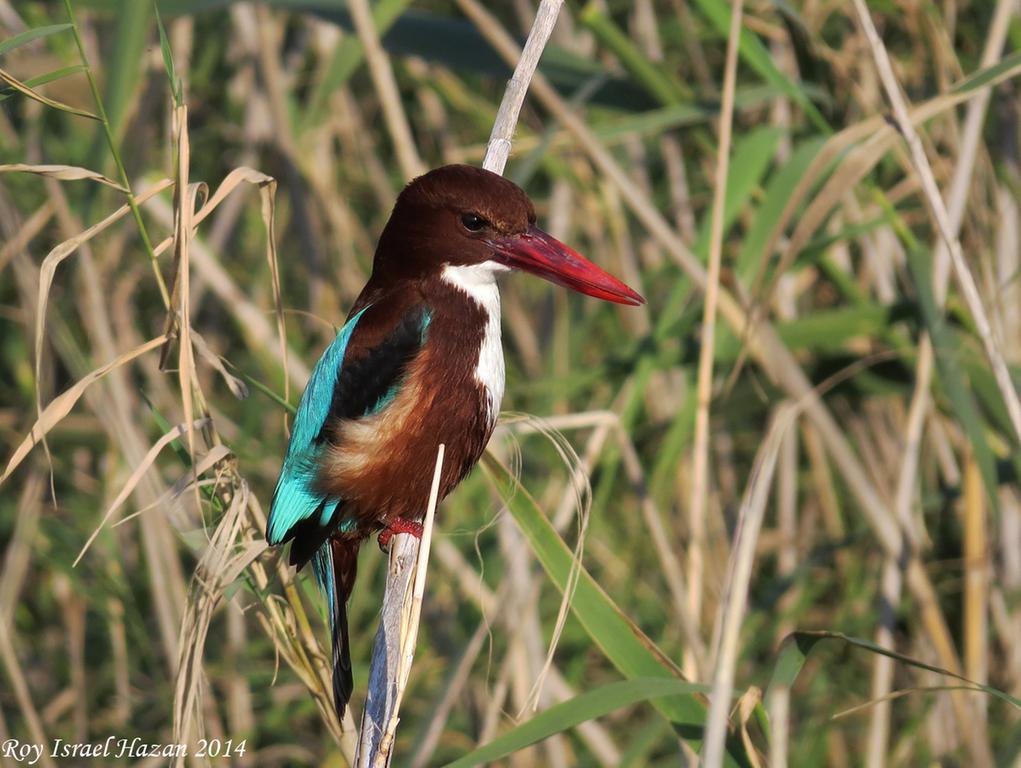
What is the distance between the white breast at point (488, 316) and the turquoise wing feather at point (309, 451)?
17 cm

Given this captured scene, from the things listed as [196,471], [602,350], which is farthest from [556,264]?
[602,350]

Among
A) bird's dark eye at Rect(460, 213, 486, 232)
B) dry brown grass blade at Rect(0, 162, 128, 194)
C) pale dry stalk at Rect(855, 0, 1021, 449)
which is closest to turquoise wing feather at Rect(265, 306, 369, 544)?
bird's dark eye at Rect(460, 213, 486, 232)

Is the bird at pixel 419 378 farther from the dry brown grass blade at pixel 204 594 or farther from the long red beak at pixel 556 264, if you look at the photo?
the dry brown grass blade at pixel 204 594

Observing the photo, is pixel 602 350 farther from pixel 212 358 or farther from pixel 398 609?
pixel 212 358

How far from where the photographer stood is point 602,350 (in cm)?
351

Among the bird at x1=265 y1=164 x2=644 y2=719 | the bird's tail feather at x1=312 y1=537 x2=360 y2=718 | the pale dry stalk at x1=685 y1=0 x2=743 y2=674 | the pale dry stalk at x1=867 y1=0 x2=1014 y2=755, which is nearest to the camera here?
the bird's tail feather at x1=312 y1=537 x2=360 y2=718

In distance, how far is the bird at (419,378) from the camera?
6.05ft

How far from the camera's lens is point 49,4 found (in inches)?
123

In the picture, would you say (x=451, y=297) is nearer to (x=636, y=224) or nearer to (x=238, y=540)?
(x=238, y=540)

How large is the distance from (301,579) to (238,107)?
2.17 metres

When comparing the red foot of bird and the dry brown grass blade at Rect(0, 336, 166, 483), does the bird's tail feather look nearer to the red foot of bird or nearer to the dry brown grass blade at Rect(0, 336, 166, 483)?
the red foot of bird

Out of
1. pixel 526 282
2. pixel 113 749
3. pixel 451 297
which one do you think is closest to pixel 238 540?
pixel 451 297

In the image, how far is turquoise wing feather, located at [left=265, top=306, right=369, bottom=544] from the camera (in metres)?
1.80

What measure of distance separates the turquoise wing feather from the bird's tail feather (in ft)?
0.35
